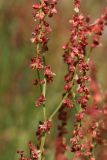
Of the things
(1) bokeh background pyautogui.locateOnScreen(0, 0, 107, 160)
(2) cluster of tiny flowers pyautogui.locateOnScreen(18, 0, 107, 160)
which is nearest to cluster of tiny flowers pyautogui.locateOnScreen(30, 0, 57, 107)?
(2) cluster of tiny flowers pyautogui.locateOnScreen(18, 0, 107, 160)

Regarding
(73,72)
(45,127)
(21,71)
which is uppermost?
(21,71)

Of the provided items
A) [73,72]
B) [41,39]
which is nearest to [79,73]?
[73,72]

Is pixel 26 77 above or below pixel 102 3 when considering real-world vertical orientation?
below

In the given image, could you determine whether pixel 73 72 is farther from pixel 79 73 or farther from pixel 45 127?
pixel 45 127

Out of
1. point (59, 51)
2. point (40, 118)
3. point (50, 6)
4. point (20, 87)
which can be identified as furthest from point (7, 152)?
point (50, 6)

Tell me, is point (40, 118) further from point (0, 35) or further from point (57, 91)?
point (0, 35)

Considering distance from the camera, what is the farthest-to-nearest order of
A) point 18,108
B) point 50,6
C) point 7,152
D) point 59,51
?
point 59,51
point 18,108
point 7,152
point 50,6

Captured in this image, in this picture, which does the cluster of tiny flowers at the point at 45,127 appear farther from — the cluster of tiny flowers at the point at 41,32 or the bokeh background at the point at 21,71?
the bokeh background at the point at 21,71

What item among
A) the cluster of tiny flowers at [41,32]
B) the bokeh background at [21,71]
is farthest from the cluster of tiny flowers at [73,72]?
the bokeh background at [21,71]
